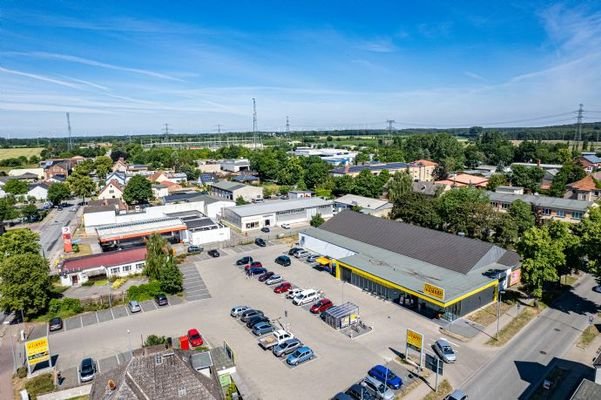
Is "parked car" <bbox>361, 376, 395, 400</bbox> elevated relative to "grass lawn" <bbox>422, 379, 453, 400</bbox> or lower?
elevated

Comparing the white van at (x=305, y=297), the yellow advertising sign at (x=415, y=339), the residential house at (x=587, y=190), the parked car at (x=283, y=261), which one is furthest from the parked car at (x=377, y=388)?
the residential house at (x=587, y=190)

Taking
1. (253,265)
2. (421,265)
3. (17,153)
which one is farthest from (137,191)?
(17,153)

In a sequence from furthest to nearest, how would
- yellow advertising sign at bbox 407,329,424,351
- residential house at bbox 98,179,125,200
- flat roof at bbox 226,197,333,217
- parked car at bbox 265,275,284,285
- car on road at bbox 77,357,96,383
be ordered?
residential house at bbox 98,179,125,200 < flat roof at bbox 226,197,333,217 < parked car at bbox 265,275,284,285 < yellow advertising sign at bbox 407,329,424,351 < car on road at bbox 77,357,96,383

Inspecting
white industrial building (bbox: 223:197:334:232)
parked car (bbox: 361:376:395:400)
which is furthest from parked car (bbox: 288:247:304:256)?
parked car (bbox: 361:376:395:400)

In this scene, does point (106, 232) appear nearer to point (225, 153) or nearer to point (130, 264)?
point (130, 264)

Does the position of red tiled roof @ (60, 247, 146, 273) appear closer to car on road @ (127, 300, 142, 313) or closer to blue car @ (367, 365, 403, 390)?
car on road @ (127, 300, 142, 313)
